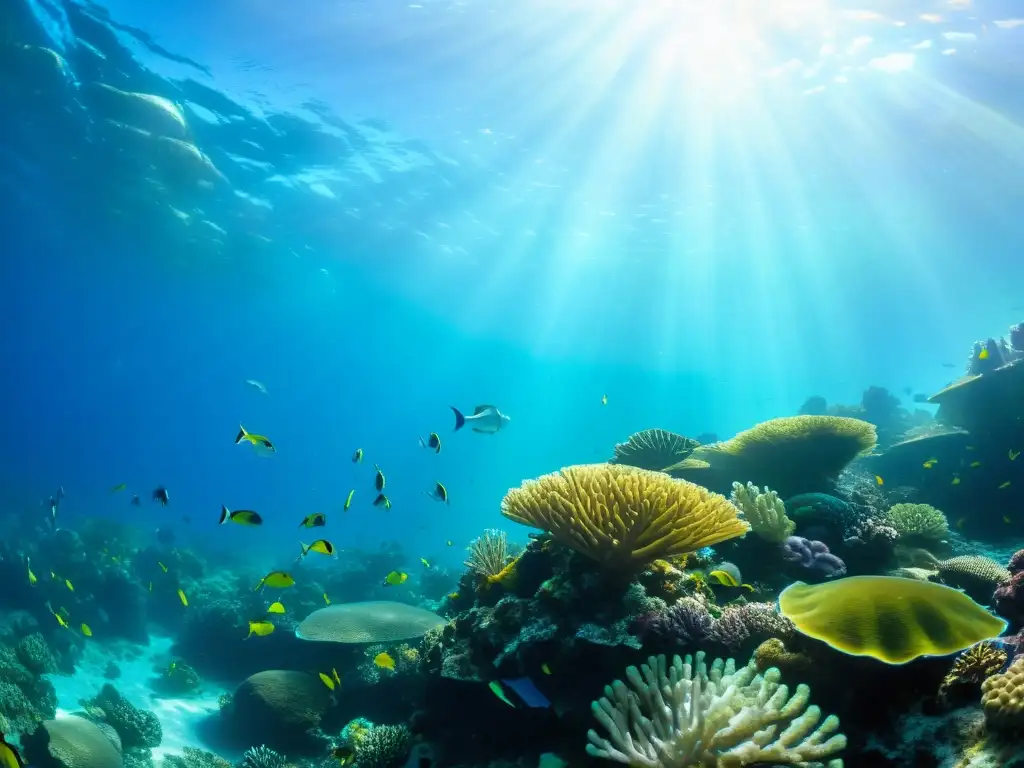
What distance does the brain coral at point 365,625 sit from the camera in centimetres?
910

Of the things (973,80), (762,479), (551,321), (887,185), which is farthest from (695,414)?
(762,479)

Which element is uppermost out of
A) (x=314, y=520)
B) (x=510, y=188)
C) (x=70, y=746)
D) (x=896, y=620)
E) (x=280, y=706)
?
(x=510, y=188)

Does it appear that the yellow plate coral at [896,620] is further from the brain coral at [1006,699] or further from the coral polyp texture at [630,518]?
the coral polyp texture at [630,518]

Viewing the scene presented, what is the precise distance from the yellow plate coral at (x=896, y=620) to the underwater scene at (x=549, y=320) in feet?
0.07

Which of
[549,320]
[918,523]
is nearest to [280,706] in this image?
[918,523]

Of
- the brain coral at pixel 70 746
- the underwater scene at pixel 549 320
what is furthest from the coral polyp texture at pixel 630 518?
the brain coral at pixel 70 746

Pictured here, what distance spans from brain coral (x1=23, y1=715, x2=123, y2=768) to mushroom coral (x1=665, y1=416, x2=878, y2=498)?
Answer: 34.2ft

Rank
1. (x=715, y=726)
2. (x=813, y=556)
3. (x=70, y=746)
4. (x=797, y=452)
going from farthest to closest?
(x=797, y=452)
(x=70, y=746)
(x=813, y=556)
(x=715, y=726)

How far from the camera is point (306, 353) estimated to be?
77.0 metres

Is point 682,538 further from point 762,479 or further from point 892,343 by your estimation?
point 892,343

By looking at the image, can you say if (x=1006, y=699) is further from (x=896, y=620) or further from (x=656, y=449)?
(x=656, y=449)

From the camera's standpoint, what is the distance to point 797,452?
8.02 metres

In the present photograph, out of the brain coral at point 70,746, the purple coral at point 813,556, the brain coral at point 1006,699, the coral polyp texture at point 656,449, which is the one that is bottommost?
the brain coral at point 70,746

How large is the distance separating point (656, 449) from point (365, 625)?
627 cm
